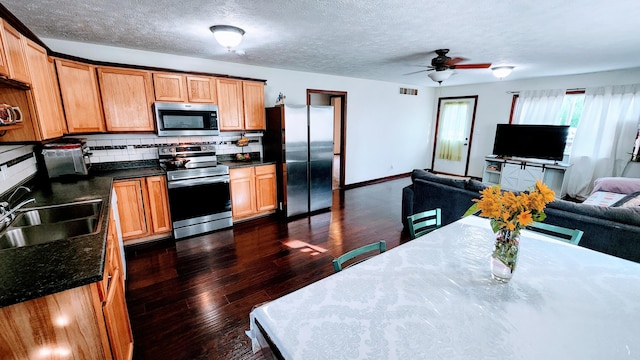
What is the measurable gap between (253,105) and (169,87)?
1095mm

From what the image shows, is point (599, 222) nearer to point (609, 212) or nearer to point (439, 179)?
point (609, 212)

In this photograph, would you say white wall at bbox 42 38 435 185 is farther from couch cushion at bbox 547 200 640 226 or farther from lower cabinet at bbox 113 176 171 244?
couch cushion at bbox 547 200 640 226

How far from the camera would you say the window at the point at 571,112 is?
5047mm

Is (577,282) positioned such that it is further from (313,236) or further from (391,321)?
(313,236)

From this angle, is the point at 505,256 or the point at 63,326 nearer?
the point at 63,326

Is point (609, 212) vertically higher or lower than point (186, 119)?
lower

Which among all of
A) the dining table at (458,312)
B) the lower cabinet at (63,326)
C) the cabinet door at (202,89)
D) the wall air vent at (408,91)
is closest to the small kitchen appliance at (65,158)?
the cabinet door at (202,89)

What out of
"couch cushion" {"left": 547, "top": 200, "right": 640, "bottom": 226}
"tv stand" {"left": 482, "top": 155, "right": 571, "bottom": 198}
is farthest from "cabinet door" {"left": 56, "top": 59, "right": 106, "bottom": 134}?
"tv stand" {"left": 482, "top": 155, "right": 571, "bottom": 198}

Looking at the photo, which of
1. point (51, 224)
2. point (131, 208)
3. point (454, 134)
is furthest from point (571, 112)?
point (51, 224)

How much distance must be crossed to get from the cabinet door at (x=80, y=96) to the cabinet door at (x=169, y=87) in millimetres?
565

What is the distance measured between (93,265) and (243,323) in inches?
47.3

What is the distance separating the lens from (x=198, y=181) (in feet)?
11.2

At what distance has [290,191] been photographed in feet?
13.4

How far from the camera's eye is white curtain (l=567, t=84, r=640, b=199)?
4.50 meters
